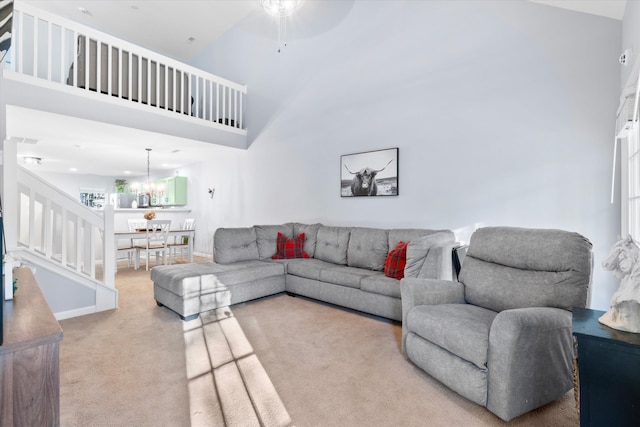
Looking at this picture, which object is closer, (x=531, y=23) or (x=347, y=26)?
(x=531, y=23)

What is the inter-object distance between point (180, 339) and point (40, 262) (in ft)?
5.42

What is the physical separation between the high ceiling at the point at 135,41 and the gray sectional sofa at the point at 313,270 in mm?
2449

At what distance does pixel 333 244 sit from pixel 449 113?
2067 millimetres

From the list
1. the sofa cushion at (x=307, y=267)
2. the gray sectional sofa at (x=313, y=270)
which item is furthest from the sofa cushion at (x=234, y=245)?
the sofa cushion at (x=307, y=267)

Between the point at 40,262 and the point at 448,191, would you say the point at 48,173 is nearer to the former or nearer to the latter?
the point at 40,262

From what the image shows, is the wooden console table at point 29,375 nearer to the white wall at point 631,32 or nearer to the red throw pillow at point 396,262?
the red throw pillow at point 396,262

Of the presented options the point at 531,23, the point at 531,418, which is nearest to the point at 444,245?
the point at 531,418

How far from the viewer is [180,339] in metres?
2.63

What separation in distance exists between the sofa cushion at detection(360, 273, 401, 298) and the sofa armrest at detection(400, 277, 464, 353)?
28.0 inches

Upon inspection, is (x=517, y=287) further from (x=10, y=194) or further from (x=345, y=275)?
(x=10, y=194)

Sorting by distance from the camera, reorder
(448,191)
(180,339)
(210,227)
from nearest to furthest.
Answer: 1. (180,339)
2. (448,191)
3. (210,227)

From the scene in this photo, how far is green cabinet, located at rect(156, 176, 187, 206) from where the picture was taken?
307 inches

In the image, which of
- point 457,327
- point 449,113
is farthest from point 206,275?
point 449,113

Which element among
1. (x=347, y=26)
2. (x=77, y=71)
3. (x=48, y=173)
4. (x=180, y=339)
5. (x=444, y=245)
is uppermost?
(x=347, y=26)
